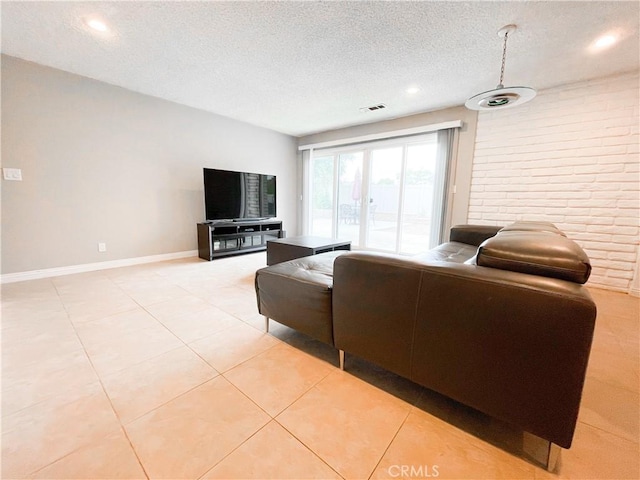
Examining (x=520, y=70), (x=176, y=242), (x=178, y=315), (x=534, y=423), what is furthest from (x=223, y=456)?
(x=520, y=70)

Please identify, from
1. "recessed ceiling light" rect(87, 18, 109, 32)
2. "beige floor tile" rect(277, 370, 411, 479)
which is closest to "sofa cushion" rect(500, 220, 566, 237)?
"beige floor tile" rect(277, 370, 411, 479)

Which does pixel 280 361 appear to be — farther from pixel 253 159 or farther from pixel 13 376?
pixel 253 159

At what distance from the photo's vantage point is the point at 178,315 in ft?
6.77

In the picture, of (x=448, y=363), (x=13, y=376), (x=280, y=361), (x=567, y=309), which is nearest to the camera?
(x=567, y=309)

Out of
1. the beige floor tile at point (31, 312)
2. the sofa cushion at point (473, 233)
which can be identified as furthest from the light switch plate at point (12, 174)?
the sofa cushion at point (473, 233)

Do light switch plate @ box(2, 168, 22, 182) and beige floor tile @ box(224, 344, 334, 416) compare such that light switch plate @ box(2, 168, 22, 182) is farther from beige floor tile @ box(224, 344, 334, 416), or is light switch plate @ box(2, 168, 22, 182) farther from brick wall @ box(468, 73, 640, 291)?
brick wall @ box(468, 73, 640, 291)

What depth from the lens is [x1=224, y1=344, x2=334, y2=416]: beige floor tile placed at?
47.8 inches

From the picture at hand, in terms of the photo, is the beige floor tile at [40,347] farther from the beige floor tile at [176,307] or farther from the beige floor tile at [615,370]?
the beige floor tile at [615,370]

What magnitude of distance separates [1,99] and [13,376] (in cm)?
298

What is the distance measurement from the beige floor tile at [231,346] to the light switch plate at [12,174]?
2.96 meters

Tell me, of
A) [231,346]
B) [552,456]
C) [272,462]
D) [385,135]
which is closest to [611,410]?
[552,456]

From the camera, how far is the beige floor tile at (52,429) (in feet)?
2.97

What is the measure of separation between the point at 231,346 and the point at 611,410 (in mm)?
2019

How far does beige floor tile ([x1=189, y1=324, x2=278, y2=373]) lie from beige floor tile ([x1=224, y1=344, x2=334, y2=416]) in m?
0.06
